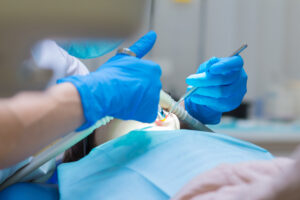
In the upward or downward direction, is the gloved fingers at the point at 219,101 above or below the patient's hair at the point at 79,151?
above

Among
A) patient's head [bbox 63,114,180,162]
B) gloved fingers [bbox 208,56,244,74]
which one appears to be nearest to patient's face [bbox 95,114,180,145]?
patient's head [bbox 63,114,180,162]

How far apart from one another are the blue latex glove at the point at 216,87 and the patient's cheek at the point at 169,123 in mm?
119

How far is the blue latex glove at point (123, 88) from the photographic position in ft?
2.00

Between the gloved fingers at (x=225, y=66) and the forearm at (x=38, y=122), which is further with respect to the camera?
the gloved fingers at (x=225, y=66)

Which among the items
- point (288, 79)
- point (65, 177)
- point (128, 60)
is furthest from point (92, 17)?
point (288, 79)

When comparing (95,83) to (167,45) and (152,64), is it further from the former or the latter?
(167,45)

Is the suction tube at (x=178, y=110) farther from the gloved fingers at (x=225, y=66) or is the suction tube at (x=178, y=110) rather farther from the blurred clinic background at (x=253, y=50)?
the blurred clinic background at (x=253, y=50)

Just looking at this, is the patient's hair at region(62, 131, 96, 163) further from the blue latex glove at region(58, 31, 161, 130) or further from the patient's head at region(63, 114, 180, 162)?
the blue latex glove at region(58, 31, 161, 130)

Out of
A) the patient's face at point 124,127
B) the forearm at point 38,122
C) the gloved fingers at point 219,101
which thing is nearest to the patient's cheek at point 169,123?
the patient's face at point 124,127

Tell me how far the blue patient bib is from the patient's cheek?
0.16 metres

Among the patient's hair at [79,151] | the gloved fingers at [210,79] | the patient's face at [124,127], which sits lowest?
the patient's hair at [79,151]

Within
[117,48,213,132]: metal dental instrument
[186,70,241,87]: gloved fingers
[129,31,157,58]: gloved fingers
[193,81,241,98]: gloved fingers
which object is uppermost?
[129,31,157,58]: gloved fingers

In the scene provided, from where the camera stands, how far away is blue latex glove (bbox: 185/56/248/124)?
3.15 ft

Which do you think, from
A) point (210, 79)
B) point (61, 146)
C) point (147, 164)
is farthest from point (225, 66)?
point (61, 146)
